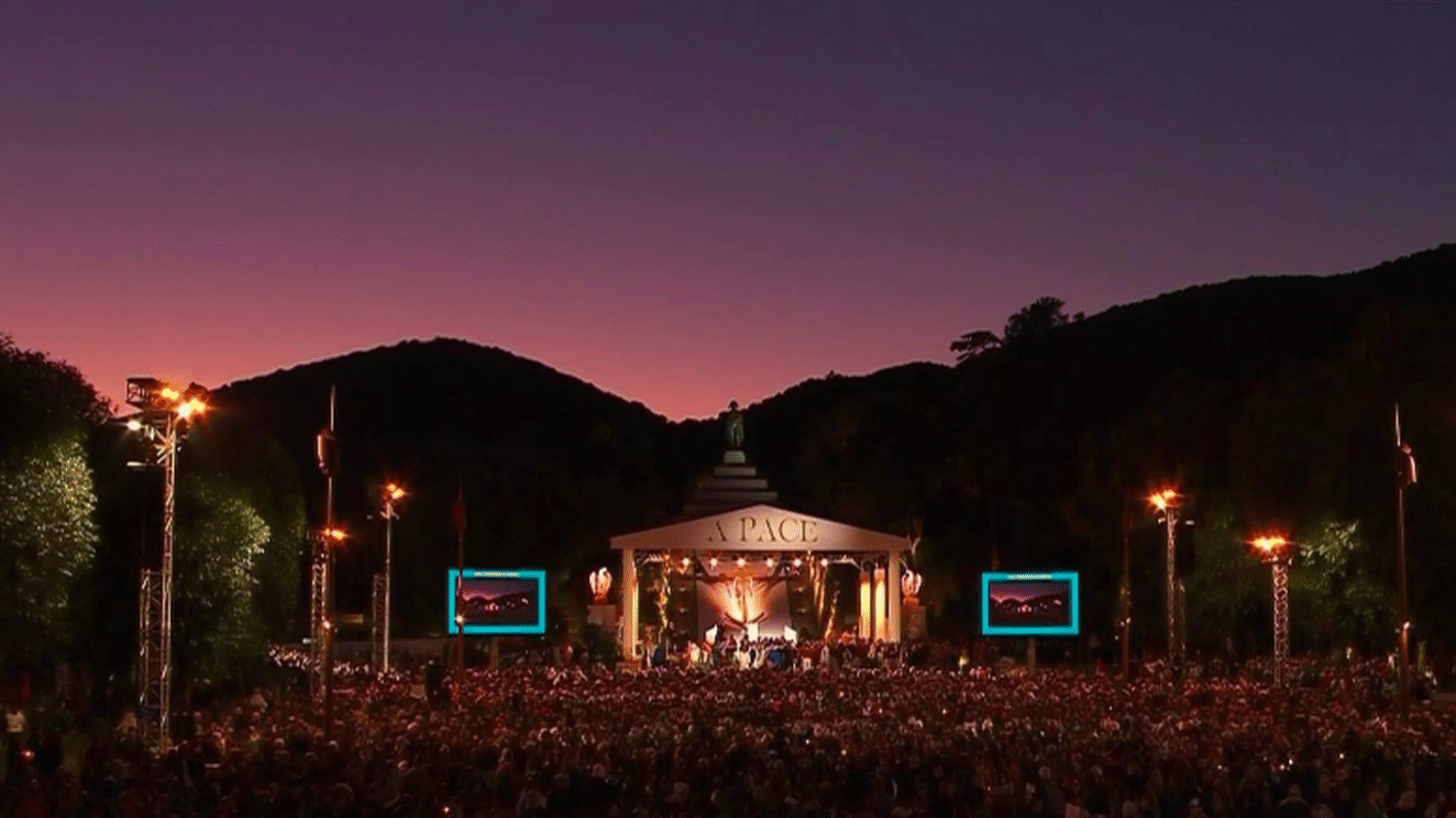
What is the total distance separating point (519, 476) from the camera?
104m

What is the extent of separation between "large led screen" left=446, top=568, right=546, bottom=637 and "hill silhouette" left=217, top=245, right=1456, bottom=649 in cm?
367

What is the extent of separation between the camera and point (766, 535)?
243ft

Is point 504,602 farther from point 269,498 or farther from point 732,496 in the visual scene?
point 732,496

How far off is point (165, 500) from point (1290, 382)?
43887 millimetres

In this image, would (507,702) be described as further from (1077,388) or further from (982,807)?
(1077,388)

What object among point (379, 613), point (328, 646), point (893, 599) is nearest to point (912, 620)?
point (893, 599)

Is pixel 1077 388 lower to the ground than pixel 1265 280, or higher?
lower

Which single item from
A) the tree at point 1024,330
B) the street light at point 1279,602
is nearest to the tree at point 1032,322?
the tree at point 1024,330

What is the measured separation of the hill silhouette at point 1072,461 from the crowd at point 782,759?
21558 millimetres

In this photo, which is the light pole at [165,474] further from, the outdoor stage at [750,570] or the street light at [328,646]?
the outdoor stage at [750,570]

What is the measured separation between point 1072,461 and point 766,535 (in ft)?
70.7

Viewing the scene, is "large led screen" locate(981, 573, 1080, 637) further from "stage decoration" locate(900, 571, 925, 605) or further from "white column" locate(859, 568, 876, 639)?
"white column" locate(859, 568, 876, 639)

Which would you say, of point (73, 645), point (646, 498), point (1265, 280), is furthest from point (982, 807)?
point (1265, 280)

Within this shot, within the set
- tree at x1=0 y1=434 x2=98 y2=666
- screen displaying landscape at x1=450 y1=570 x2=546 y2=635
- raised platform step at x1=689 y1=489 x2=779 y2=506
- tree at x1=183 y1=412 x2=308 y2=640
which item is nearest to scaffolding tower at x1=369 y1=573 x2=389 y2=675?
tree at x1=183 y1=412 x2=308 y2=640
